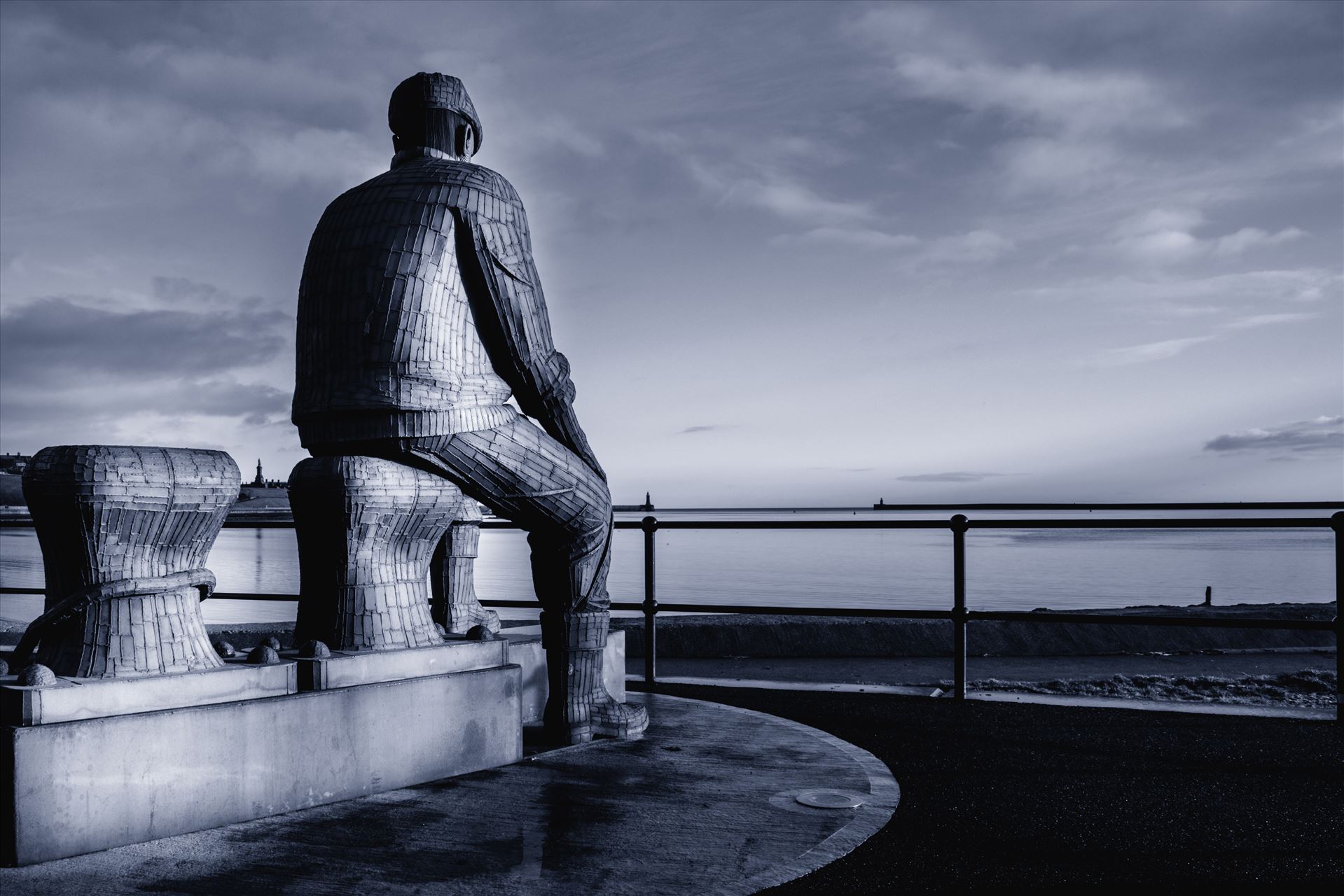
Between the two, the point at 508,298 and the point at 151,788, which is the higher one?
the point at 508,298

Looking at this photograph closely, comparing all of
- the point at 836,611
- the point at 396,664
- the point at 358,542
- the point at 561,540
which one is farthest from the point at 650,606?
the point at 358,542

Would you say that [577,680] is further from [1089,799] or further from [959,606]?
[959,606]

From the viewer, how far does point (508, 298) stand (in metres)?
3.46

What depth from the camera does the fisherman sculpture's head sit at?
366cm

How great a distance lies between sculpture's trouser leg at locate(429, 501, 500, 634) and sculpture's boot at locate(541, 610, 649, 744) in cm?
45

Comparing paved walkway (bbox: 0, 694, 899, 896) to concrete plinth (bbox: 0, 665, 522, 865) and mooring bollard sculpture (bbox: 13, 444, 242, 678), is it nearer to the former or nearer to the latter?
concrete plinth (bbox: 0, 665, 522, 865)

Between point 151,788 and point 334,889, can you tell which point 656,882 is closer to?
point 334,889

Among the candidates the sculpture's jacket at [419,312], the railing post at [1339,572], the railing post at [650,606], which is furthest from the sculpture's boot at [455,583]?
the railing post at [1339,572]

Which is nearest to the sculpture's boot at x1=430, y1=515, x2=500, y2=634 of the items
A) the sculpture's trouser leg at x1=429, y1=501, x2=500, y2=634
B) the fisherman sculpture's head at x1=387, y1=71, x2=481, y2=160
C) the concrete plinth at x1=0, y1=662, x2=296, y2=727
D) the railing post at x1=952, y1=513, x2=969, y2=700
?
the sculpture's trouser leg at x1=429, y1=501, x2=500, y2=634

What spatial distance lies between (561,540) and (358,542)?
0.79 meters

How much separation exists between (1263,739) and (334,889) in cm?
359

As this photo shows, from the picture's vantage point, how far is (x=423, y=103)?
12.0 feet

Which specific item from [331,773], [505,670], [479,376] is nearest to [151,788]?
[331,773]

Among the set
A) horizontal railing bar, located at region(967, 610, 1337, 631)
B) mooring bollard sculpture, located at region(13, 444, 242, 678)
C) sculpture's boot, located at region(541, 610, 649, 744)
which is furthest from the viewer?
horizontal railing bar, located at region(967, 610, 1337, 631)
